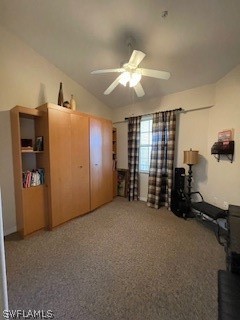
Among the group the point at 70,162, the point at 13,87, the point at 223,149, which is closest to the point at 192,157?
the point at 223,149

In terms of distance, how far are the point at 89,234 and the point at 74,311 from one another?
122 cm

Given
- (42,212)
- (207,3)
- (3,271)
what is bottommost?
(42,212)

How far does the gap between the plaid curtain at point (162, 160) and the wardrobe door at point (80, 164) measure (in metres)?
1.46

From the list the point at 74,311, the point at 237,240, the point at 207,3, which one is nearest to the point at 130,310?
the point at 74,311

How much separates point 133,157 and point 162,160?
2.66ft

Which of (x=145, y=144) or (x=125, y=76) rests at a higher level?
(x=125, y=76)

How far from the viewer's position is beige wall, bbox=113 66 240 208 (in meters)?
2.60

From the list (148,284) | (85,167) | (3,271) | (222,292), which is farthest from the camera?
(85,167)

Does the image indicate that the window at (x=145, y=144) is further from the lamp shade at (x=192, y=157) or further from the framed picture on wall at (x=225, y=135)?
the framed picture on wall at (x=225, y=135)

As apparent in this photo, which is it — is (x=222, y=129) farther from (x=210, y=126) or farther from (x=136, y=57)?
(x=136, y=57)

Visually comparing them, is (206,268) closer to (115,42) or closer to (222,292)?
(222,292)

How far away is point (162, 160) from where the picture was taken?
3.62 meters

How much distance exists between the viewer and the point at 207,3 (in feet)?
5.77

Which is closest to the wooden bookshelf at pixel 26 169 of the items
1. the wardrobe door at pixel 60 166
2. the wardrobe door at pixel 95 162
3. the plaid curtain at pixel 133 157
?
the wardrobe door at pixel 60 166
